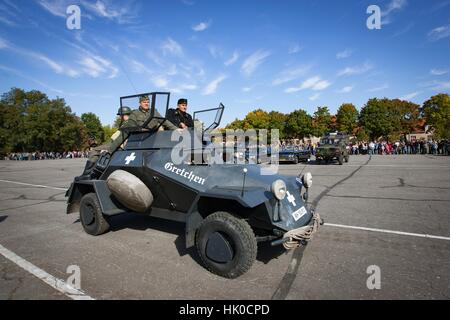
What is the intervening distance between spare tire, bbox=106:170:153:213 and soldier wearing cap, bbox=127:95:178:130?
0.90 meters

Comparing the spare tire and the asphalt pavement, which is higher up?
the spare tire

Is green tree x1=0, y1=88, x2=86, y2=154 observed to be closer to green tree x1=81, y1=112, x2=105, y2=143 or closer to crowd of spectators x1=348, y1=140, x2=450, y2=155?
green tree x1=81, y1=112, x2=105, y2=143

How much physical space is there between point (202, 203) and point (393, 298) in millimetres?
2409

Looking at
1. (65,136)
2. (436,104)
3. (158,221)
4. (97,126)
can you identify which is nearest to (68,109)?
(65,136)

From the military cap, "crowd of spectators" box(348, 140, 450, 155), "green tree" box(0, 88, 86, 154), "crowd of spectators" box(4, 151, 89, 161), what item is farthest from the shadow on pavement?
"green tree" box(0, 88, 86, 154)

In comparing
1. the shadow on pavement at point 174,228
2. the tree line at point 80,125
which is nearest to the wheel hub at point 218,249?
the shadow on pavement at point 174,228

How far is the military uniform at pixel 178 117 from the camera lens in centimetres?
537

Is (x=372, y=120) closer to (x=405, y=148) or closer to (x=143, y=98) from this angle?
(x=405, y=148)

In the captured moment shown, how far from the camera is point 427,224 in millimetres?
5453

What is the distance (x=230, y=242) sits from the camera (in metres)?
3.48

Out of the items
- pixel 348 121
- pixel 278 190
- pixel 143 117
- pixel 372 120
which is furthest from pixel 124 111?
pixel 348 121

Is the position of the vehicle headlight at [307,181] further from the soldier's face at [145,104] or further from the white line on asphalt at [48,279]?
the white line on asphalt at [48,279]

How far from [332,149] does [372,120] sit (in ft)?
159

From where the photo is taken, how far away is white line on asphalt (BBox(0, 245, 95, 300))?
3.14 metres
